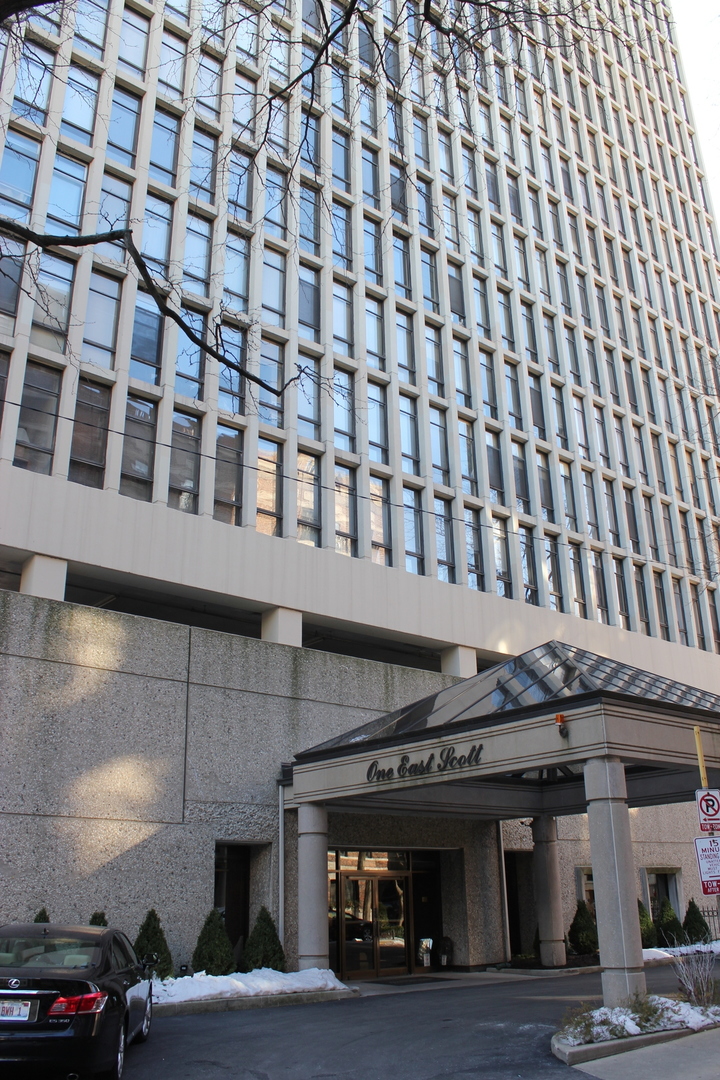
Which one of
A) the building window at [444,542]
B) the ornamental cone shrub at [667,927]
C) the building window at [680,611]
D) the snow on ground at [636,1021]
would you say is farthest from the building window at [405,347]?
the snow on ground at [636,1021]

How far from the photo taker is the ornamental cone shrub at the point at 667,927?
24812 millimetres

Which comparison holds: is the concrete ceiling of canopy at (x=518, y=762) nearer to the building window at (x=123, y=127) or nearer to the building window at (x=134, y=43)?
the building window at (x=123, y=127)

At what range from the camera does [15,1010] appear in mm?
7934

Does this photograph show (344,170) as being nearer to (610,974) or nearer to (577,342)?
(577,342)

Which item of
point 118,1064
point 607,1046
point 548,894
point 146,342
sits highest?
point 146,342

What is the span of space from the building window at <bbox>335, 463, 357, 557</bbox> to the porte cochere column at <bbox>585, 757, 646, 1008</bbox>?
1226 centimetres

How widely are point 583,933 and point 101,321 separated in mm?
19659

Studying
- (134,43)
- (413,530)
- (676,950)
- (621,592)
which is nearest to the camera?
(676,950)

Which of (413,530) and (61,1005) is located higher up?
(413,530)

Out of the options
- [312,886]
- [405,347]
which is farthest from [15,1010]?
[405,347]

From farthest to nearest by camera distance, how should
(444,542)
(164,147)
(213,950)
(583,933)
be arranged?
1. (444,542)
2. (164,147)
3. (583,933)
4. (213,950)

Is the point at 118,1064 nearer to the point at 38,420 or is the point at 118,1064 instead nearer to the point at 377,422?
the point at 38,420

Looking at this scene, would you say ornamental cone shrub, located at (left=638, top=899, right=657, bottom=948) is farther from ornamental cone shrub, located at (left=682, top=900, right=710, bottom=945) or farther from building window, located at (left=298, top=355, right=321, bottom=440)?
building window, located at (left=298, top=355, right=321, bottom=440)

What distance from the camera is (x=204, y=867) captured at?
58.4 feet
